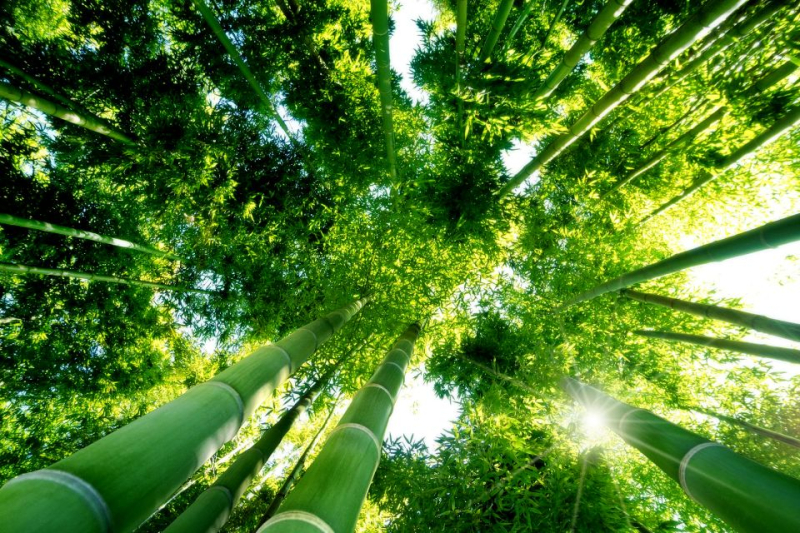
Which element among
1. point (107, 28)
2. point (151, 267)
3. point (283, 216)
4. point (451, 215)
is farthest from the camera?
point (151, 267)

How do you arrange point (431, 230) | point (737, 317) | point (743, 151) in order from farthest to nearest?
point (431, 230) < point (743, 151) < point (737, 317)

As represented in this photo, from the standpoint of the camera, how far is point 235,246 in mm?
4500

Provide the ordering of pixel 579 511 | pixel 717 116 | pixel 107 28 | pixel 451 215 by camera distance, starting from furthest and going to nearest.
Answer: pixel 451 215, pixel 107 28, pixel 717 116, pixel 579 511

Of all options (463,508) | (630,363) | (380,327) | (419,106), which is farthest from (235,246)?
(630,363)

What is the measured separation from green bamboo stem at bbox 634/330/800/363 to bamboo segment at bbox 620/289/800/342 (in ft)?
0.69

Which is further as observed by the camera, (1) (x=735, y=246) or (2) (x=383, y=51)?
(2) (x=383, y=51)

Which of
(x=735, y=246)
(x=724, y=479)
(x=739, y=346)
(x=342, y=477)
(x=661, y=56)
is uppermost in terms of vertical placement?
(x=661, y=56)

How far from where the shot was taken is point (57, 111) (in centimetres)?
304

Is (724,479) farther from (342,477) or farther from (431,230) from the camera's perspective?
(431,230)

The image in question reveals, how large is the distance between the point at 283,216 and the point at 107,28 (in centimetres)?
265

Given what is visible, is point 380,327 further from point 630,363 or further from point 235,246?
point 630,363

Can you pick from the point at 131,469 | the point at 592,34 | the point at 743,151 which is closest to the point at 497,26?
the point at 592,34

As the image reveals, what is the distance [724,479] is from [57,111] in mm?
5241

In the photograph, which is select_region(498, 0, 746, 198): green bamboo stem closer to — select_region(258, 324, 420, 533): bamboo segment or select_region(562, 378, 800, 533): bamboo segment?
select_region(562, 378, 800, 533): bamboo segment
